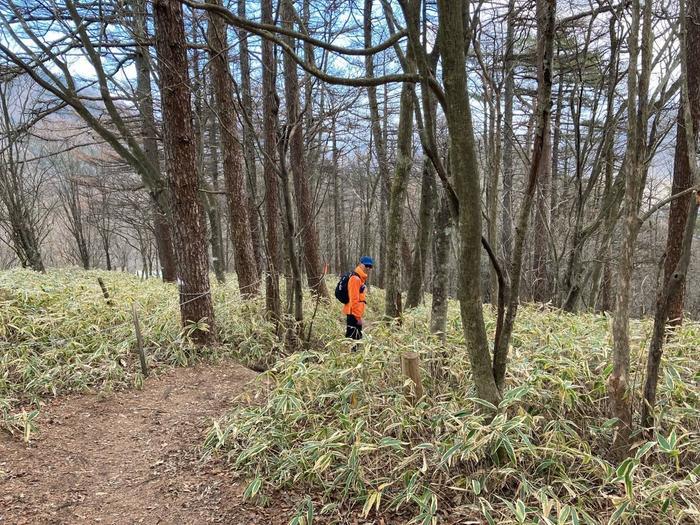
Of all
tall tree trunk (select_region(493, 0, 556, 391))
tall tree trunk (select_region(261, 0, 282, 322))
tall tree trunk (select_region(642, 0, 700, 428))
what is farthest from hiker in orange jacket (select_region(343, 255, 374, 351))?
tall tree trunk (select_region(642, 0, 700, 428))

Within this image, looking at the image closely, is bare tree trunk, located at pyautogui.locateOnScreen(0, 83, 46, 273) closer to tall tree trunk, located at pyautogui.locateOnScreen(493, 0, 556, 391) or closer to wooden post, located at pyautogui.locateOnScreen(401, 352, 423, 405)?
wooden post, located at pyautogui.locateOnScreen(401, 352, 423, 405)

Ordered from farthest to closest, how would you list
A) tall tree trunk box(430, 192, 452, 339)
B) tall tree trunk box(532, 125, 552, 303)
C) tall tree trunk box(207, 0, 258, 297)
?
1. tall tree trunk box(532, 125, 552, 303)
2. tall tree trunk box(207, 0, 258, 297)
3. tall tree trunk box(430, 192, 452, 339)

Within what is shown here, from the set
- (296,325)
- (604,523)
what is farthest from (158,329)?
(604,523)

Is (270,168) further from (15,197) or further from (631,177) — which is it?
(15,197)

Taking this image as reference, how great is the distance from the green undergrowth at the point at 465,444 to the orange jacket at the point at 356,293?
2.00 metres

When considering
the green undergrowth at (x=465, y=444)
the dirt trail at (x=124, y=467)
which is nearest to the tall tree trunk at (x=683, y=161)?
the green undergrowth at (x=465, y=444)

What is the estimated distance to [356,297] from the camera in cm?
593

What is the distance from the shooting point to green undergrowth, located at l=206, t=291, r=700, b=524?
237 centimetres

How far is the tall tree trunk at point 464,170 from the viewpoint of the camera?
226 cm

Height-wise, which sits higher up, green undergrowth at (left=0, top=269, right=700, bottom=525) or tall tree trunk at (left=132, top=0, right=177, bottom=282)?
tall tree trunk at (left=132, top=0, right=177, bottom=282)

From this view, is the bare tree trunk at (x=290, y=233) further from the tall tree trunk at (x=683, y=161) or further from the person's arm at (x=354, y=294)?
the tall tree trunk at (x=683, y=161)

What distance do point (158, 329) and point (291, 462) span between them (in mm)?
3261

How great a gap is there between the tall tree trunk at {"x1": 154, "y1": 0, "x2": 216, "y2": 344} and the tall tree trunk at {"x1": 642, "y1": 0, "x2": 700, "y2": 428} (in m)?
4.57

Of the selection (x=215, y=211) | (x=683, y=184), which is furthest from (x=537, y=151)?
(x=215, y=211)
